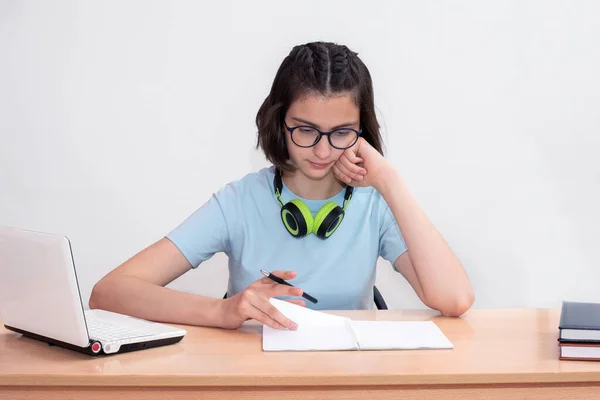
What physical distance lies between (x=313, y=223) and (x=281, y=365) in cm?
68

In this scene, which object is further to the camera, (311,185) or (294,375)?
(311,185)

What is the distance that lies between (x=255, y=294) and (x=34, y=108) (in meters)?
1.86

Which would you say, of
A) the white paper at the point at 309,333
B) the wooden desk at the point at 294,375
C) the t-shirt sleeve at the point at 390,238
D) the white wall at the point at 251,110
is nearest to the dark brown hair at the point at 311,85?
the t-shirt sleeve at the point at 390,238

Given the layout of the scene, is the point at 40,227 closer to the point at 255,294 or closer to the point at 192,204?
the point at 192,204

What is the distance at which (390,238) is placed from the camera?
81.3 inches

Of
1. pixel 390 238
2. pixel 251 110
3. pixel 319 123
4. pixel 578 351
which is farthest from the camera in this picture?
pixel 251 110

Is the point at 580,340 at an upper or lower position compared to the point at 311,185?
lower

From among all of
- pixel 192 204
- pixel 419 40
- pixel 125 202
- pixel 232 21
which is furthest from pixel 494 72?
pixel 125 202

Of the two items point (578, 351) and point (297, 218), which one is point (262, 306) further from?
point (578, 351)

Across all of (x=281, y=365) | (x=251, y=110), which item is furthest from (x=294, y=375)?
(x=251, y=110)

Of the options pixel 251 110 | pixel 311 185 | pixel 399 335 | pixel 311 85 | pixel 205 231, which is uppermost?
pixel 311 85

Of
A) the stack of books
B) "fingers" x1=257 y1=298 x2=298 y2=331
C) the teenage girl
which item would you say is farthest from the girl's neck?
the stack of books

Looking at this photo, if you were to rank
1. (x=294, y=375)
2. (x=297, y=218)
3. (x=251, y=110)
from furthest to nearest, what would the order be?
(x=251, y=110) < (x=297, y=218) < (x=294, y=375)

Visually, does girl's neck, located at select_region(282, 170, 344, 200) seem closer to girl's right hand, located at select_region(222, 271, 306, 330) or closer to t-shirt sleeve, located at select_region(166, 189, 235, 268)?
t-shirt sleeve, located at select_region(166, 189, 235, 268)
